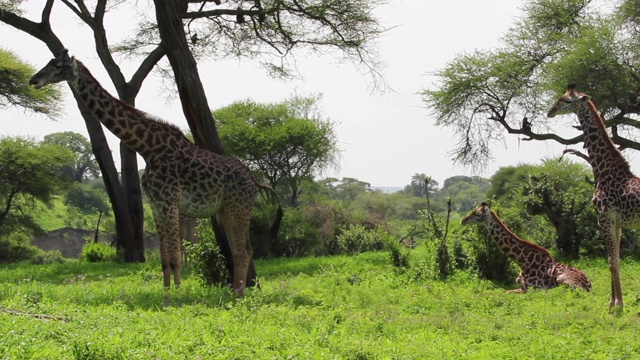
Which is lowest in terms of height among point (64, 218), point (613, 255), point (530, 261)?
point (530, 261)

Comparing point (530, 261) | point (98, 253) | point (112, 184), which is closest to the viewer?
point (530, 261)

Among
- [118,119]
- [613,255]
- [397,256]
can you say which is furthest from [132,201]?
[613,255]

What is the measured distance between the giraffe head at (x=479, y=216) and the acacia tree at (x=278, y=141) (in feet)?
51.8

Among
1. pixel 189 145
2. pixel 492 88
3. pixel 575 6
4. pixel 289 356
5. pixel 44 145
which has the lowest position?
pixel 289 356

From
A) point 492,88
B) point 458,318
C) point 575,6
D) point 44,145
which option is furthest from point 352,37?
point 44,145

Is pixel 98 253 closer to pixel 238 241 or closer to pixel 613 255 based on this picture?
pixel 238 241

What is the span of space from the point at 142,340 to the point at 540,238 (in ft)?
51.2

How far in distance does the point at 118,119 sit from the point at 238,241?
2266mm

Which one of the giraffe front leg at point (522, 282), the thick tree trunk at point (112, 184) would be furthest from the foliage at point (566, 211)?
the thick tree trunk at point (112, 184)

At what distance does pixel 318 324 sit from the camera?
275 inches

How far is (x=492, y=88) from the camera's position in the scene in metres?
22.8

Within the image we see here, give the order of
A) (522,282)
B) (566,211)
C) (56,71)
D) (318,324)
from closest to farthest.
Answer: (318,324) → (56,71) → (522,282) → (566,211)

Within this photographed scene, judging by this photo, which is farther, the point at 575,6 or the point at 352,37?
the point at 575,6

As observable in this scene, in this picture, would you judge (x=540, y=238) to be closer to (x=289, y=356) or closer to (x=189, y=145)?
(x=189, y=145)
